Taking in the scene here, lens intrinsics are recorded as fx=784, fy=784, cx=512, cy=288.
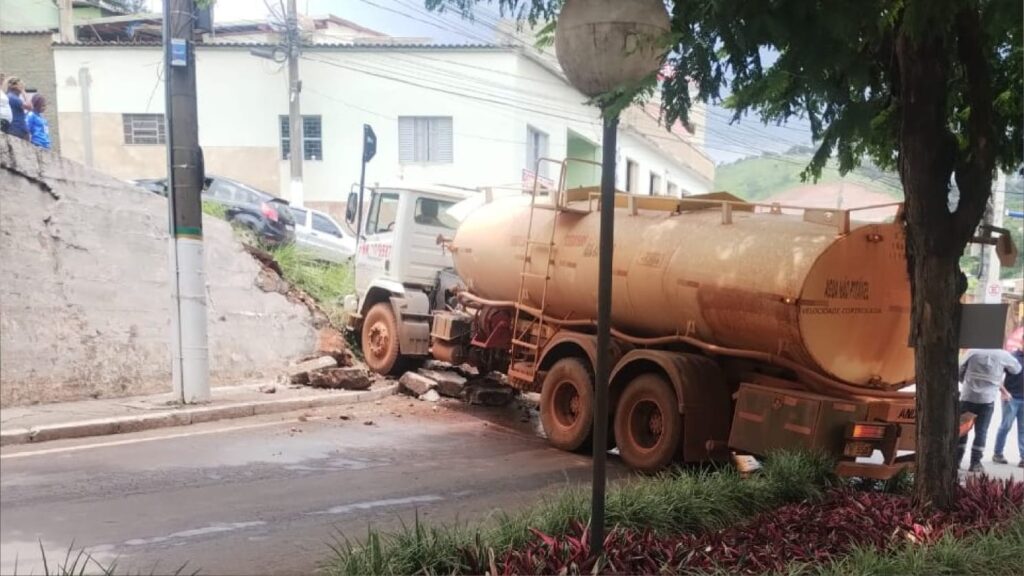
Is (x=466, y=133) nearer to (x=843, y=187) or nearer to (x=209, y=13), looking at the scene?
(x=843, y=187)

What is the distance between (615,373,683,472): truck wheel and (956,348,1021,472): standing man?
3.53m

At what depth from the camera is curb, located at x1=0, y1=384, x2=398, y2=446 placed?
2.71 metres

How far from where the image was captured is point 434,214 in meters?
10.6

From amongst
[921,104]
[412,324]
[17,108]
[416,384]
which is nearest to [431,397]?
[416,384]

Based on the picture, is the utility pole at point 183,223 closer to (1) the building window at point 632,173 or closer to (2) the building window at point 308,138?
(2) the building window at point 308,138

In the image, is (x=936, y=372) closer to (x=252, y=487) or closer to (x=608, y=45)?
(x=608, y=45)

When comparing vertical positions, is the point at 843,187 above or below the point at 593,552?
above

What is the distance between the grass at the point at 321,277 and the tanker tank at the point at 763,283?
113 inches

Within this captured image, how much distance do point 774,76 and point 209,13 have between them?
3.15m

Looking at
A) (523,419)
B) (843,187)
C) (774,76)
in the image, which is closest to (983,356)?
(843,187)

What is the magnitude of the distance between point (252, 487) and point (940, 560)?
4.02 m

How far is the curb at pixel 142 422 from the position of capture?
2715 millimetres

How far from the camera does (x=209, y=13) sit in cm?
448

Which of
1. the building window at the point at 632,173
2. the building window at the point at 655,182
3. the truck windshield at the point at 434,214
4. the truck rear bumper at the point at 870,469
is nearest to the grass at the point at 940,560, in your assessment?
the truck rear bumper at the point at 870,469
